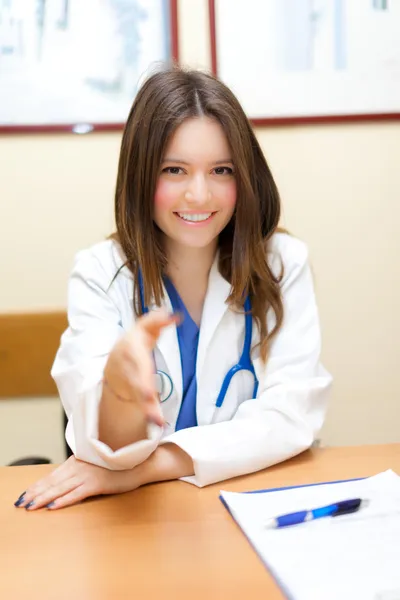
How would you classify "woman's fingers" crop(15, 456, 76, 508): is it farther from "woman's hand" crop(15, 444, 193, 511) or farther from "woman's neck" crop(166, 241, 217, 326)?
"woman's neck" crop(166, 241, 217, 326)

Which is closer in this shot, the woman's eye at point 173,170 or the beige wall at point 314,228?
the woman's eye at point 173,170

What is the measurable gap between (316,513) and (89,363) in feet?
1.41

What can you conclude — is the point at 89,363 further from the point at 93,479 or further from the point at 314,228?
Result: the point at 314,228

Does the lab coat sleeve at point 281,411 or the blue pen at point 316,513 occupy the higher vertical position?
the lab coat sleeve at point 281,411

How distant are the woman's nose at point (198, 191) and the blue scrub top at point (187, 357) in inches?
8.2

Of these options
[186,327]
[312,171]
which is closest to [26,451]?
[186,327]

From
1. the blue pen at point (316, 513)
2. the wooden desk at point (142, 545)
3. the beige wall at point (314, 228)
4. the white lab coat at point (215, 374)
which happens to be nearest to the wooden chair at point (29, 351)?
the beige wall at point (314, 228)

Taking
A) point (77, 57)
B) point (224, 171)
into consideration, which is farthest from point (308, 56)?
point (224, 171)

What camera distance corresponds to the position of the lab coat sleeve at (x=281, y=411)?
954 mm

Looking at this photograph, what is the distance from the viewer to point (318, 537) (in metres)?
0.73

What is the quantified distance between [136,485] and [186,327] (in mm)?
371

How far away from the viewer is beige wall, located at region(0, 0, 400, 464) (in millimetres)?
1694

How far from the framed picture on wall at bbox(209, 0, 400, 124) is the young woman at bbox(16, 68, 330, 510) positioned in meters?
0.57

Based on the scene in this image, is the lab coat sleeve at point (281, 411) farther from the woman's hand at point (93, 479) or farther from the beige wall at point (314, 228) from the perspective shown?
the beige wall at point (314, 228)
